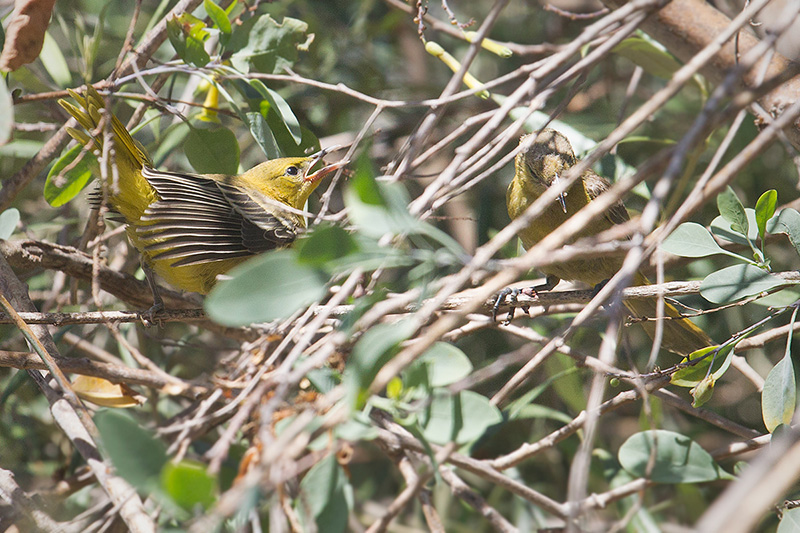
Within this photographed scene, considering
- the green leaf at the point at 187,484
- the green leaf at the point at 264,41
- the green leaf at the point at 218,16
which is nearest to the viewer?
the green leaf at the point at 187,484

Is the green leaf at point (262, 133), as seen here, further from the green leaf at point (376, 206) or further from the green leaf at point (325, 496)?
the green leaf at point (325, 496)

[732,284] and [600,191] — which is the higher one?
[732,284]

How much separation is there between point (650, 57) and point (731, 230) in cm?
125

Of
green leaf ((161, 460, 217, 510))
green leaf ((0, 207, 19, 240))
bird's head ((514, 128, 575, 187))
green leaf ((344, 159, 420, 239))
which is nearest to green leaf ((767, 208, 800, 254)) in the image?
bird's head ((514, 128, 575, 187))

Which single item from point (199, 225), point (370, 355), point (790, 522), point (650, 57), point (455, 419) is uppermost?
point (650, 57)

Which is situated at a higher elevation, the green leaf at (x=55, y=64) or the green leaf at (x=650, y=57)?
the green leaf at (x=650, y=57)

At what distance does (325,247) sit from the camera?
1.12 metres

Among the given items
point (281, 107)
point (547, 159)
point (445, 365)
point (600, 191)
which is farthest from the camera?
point (600, 191)

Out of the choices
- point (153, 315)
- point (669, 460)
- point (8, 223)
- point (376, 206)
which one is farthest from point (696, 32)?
point (8, 223)

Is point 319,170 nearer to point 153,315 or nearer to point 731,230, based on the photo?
point 153,315

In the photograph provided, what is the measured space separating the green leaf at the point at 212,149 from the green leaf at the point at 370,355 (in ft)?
6.23

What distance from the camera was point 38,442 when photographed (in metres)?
3.53

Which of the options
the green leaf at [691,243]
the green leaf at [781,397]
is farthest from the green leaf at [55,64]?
the green leaf at [781,397]

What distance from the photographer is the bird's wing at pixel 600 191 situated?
346 centimetres
